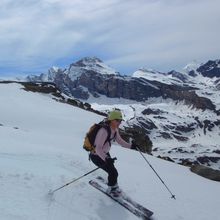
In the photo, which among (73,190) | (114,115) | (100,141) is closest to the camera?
(100,141)

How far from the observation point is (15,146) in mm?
19391

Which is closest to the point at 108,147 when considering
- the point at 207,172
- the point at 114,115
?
the point at 114,115

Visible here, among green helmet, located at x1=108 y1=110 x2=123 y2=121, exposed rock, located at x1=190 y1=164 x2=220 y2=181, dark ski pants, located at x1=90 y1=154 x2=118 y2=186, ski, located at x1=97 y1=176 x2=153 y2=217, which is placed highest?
green helmet, located at x1=108 y1=110 x2=123 y2=121

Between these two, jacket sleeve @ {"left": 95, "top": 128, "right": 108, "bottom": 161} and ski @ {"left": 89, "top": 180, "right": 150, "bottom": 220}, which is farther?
ski @ {"left": 89, "top": 180, "right": 150, "bottom": 220}

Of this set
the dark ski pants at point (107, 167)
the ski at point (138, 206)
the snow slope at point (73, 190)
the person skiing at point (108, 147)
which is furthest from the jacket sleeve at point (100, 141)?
the ski at point (138, 206)

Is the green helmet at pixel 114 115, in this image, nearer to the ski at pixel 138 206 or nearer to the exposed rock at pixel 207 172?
the ski at pixel 138 206

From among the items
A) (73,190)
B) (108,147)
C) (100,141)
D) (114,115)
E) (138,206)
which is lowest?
(138,206)

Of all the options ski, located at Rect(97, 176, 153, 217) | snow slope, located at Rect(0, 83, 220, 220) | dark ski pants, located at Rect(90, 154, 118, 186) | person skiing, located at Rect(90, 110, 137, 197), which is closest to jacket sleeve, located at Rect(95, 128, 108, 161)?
person skiing, located at Rect(90, 110, 137, 197)

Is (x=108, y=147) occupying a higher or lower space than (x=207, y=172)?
higher

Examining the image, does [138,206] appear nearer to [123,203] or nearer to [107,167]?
[123,203]

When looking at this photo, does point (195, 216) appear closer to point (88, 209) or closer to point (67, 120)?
point (88, 209)

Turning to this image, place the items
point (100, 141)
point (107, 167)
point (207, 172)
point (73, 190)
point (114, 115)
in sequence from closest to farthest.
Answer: point (100, 141) < point (114, 115) < point (107, 167) < point (73, 190) < point (207, 172)

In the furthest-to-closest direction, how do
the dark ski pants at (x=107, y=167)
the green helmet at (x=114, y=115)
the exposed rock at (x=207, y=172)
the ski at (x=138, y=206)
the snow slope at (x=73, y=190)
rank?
the exposed rock at (x=207, y=172)
the dark ski pants at (x=107, y=167)
the ski at (x=138, y=206)
the green helmet at (x=114, y=115)
the snow slope at (x=73, y=190)

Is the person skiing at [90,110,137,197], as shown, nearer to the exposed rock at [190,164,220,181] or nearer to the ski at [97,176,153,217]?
the ski at [97,176,153,217]
